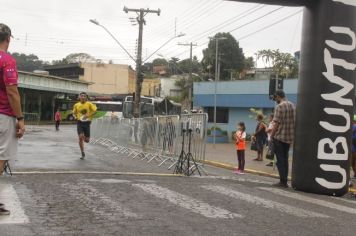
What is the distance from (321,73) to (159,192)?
3786 mm

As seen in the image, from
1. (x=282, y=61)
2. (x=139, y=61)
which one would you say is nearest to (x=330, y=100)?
(x=139, y=61)

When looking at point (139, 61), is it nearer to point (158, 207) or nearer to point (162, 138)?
point (162, 138)

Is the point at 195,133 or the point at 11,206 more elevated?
the point at 195,133

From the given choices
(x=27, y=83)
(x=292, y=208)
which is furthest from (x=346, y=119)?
(x=27, y=83)

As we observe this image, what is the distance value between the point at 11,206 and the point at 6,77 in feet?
5.79

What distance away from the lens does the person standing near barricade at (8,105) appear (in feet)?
19.5

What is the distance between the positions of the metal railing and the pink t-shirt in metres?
7.80

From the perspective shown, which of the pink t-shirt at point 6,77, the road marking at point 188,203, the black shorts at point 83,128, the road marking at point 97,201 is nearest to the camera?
the pink t-shirt at point 6,77

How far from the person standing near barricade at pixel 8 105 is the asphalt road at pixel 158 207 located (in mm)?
773

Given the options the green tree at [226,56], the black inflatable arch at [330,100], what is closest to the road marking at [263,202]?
the black inflatable arch at [330,100]

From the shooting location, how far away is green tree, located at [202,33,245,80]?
259ft

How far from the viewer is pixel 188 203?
301 inches

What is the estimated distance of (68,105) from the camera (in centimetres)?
7100

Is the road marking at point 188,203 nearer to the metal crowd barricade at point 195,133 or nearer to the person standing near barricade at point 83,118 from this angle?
the metal crowd barricade at point 195,133
